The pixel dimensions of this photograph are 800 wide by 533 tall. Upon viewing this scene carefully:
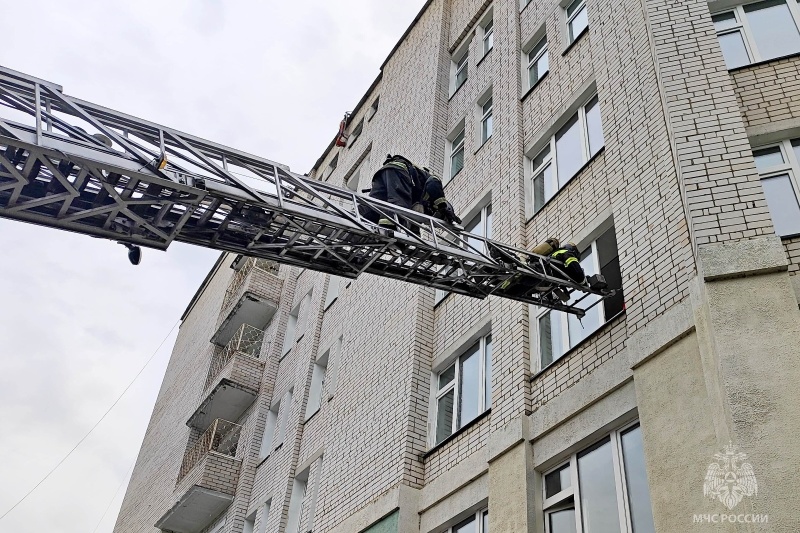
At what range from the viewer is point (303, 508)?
49.9 feet

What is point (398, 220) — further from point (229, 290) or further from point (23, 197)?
point (229, 290)

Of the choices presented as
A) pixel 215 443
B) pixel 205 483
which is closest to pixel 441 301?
pixel 205 483

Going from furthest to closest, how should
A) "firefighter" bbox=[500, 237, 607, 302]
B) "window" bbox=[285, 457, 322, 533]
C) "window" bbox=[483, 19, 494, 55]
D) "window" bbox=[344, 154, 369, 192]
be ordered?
"window" bbox=[344, 154, 369, 192]
"window" bbox=[483, 19, 494, 55]
"window" bbox=[285, 457, 322, 533]
"firefighter" bbox=[500, 237, 607, 302]

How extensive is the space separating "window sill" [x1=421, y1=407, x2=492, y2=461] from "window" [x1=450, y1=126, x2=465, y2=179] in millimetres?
6346

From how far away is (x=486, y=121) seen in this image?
52.7 ft

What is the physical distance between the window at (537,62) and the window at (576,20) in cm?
65

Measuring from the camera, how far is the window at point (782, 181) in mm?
8211

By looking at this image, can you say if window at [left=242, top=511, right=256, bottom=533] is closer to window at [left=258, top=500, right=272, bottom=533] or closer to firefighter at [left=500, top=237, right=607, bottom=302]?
window at [left=258, top=500, right=272, bottom=533]

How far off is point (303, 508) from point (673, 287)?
9.61 metres

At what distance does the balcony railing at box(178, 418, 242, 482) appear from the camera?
20.1 meters

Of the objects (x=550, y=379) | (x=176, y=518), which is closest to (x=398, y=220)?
(x=550, y=379)

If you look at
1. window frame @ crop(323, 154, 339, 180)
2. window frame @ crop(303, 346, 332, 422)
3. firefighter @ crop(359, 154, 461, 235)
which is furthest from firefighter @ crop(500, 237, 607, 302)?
window frame @ crop(323, 154, 339, 180)

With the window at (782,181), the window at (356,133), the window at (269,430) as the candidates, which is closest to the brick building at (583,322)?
the window at (782,181)

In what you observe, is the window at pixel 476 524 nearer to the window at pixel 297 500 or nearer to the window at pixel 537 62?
the window at pixel 297 500
